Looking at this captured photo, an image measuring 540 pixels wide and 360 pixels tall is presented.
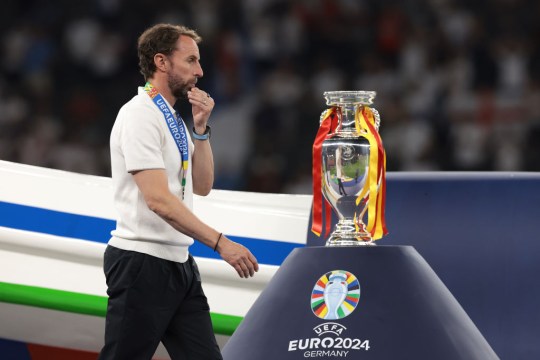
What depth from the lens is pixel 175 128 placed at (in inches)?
123

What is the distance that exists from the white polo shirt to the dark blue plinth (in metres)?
0.29

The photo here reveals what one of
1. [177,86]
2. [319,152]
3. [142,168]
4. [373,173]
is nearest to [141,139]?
[142,168]

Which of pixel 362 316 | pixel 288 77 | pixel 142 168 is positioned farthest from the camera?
pixel 288 77

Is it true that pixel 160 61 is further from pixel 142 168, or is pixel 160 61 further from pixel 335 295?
pixel 335 295

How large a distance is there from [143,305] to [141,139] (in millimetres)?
402

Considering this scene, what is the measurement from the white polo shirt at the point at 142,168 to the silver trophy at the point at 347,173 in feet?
1.42

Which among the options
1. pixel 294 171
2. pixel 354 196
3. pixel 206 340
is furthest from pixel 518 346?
pixel 294 171

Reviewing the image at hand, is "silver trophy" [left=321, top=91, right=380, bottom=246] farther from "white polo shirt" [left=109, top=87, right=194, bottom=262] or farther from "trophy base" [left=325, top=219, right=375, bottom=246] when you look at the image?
"white polo shirt" [left=109, top=87, right=194, bottom=262]

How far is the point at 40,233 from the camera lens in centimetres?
467

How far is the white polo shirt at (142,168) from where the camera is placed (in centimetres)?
303

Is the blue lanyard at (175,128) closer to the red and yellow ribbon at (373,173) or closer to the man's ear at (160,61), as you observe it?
the man's ear at (160,61)

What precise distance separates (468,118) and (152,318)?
4994mm

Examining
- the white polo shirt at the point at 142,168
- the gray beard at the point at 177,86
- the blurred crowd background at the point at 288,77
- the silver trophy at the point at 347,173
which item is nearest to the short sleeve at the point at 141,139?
the white polo shirt at the point at 142,168

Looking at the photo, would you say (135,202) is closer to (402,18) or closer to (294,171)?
(294,171)
